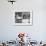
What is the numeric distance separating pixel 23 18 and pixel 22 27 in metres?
0.30

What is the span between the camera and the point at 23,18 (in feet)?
14.6

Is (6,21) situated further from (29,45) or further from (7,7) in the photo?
(29,45)

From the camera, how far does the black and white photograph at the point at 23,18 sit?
173 inches

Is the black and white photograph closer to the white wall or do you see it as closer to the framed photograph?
the framed photograph

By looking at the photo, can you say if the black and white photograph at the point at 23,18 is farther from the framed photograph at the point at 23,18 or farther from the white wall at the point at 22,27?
the white wall at the point at 22,27

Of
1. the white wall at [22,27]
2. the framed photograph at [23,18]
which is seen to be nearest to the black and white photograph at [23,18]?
the framed photograph at [23,18]

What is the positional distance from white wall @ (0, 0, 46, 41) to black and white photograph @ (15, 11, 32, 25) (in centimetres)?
13

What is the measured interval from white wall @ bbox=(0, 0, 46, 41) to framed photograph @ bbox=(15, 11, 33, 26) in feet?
0.33

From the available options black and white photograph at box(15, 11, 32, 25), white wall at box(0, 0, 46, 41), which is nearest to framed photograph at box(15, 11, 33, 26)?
black and white photograph at box(15, 11, 32, 25)

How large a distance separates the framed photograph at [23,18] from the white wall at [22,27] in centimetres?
10

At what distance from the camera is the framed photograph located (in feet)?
14.4

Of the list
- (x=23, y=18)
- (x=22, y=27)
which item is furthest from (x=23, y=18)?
(x=22, y=27)

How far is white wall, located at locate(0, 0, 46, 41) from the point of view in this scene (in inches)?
172

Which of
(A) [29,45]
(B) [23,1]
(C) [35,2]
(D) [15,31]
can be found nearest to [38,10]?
(C) [35,2]
